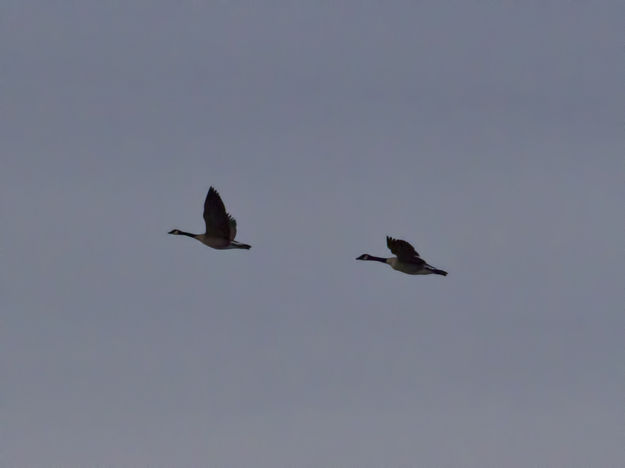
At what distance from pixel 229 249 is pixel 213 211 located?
5.85 ft

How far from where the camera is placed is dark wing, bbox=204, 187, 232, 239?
40.3m

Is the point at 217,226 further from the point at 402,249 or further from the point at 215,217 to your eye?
the point at 402,249

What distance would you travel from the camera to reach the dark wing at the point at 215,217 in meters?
40.3

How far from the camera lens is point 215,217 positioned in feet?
134

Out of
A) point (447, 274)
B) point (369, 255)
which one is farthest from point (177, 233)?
point (447, 274)

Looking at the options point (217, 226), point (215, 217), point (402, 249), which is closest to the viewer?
point (402, 249)

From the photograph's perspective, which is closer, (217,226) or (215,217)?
(215,217)

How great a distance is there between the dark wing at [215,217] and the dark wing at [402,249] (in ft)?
16.4

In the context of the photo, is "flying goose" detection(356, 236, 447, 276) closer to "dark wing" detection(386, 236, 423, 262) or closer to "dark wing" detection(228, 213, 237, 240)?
"dark wing" detection(386, 236, 423, 262)

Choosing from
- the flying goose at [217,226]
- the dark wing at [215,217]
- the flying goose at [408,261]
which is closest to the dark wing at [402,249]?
the flying goose at [408,261]

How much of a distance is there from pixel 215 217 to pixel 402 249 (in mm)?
5527

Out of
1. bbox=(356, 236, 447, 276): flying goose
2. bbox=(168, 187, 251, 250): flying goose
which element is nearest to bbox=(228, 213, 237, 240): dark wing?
bbox=(168, 187, 251, 250): flying goose

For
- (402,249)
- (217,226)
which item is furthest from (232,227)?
(402,249)

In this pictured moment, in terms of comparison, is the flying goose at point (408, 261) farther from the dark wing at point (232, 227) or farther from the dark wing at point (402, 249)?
the dark wing at point (232, 227)
